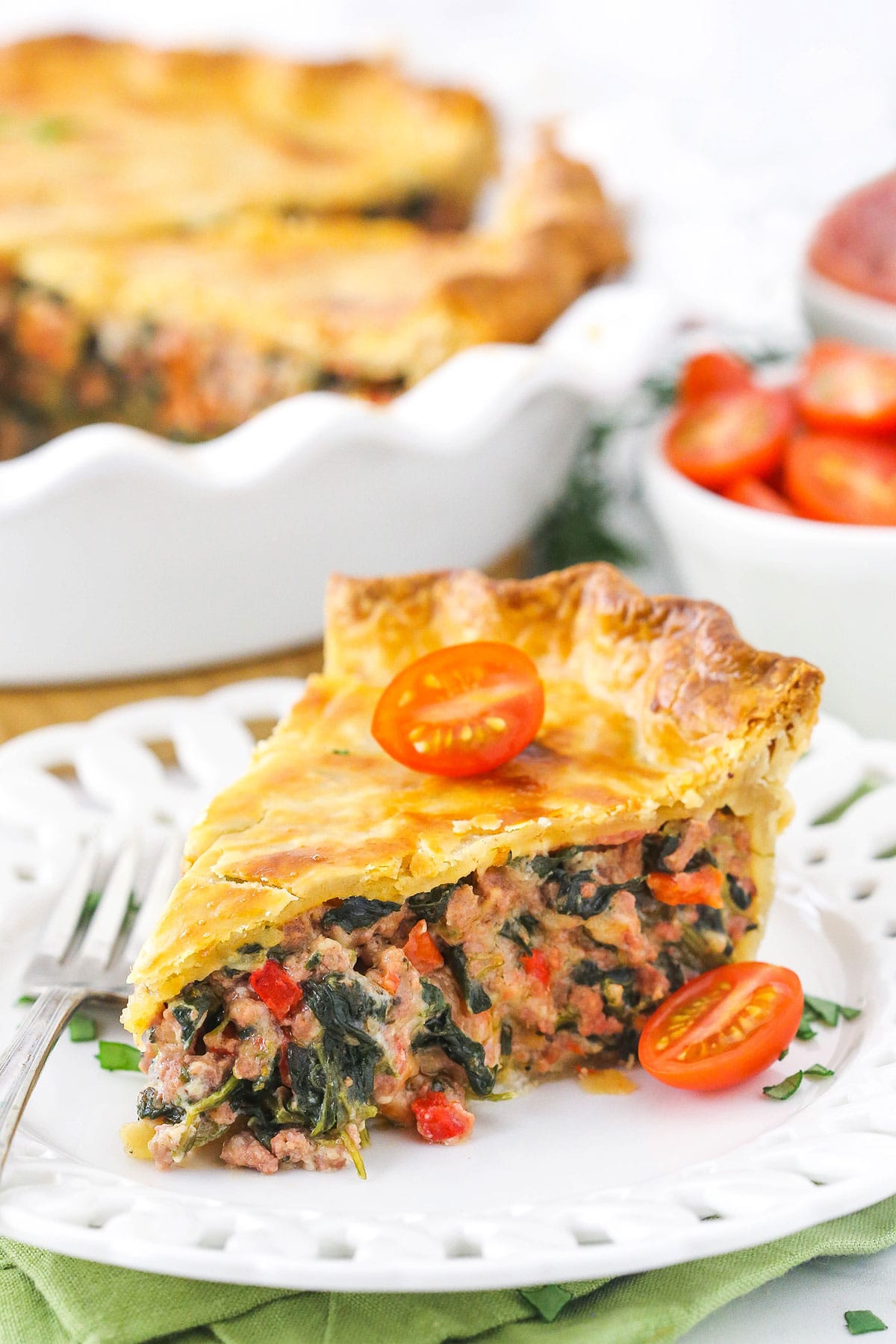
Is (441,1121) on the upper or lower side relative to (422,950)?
lower

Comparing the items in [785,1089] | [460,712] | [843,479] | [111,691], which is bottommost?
[111,691]

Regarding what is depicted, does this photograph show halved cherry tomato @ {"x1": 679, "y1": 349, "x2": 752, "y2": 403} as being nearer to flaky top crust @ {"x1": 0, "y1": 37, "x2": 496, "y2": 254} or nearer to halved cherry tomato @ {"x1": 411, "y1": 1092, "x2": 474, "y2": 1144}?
flaky top crust @ {"x1": 0, "y1": 37, "x2": 496, "y2": 254}

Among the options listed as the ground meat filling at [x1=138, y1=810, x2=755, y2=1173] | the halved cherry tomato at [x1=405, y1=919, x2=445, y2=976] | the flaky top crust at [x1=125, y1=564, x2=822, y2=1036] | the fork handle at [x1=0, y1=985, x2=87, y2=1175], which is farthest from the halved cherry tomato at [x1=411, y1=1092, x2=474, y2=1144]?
Answer: the fork handle at [x1=0, y1=985, x2=87, y2=1175]

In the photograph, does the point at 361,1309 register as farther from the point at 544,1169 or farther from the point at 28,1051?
the point at 28,1051

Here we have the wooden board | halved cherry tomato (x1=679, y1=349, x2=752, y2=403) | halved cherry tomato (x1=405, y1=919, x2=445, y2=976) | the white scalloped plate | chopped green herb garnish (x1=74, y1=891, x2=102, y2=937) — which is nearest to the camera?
the white scalloped plate

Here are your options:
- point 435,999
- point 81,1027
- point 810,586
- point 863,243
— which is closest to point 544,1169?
point 435,999

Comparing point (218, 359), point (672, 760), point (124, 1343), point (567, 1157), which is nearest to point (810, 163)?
point (218, 359)

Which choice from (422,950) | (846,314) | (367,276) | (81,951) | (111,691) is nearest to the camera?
(422,950)
